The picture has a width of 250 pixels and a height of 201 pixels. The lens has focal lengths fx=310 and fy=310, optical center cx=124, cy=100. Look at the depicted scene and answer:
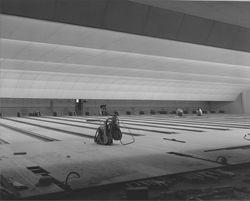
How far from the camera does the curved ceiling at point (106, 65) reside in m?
14.4

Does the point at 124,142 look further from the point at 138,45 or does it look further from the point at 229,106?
the point at 229,106

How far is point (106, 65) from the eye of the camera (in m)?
23.5

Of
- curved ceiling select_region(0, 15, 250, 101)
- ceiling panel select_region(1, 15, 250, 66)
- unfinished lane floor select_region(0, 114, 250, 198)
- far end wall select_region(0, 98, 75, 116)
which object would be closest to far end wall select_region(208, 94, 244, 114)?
curved ceiling select_region(0, 15, 250, 101)

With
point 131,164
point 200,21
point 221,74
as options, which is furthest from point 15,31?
point 221,74

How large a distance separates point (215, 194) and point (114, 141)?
5666 mm

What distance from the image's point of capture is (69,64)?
909 inches

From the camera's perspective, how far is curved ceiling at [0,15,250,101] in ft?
47.1

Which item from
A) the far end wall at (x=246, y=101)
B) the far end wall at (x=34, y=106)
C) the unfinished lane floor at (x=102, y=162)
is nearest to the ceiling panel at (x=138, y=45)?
the unfinished lane floor at (x=102, y=162)

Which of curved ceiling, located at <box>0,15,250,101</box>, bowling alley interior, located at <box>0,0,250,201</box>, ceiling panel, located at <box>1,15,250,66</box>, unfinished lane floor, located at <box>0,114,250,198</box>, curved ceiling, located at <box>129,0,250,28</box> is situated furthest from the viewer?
curved ceiling, located at <box>0,15,250,101</box>

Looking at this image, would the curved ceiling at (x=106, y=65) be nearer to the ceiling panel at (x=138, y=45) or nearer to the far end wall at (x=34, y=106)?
the ceiling panel at (x=138, y=45)

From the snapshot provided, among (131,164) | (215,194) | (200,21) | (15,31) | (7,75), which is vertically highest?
(7,75)

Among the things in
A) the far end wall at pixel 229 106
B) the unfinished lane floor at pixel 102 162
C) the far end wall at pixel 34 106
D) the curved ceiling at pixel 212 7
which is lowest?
the unfinished lane floor at pixel 102 162

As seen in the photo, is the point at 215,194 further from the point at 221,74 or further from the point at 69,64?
the point at 221,74

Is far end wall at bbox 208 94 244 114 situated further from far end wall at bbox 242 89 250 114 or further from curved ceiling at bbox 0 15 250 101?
curved ceiling at bbox 0 15 250 101
